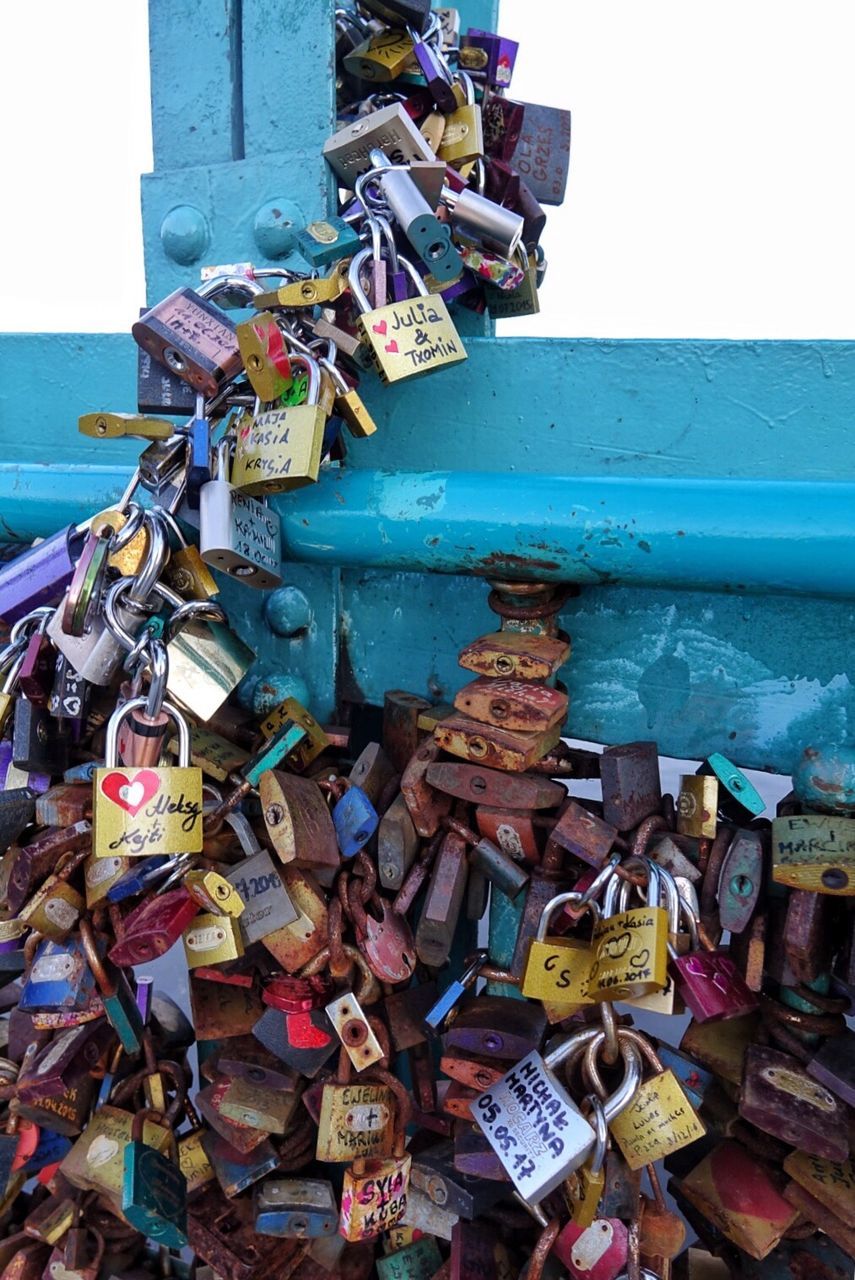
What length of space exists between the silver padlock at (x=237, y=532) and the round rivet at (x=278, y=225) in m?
0.31

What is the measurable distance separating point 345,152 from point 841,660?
0.76 meters

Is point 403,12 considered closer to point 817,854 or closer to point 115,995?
point 817,854

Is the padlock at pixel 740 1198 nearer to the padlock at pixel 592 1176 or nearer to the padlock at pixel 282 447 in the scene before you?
the padlock at pixel 592 1176

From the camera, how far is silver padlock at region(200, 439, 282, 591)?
82cm

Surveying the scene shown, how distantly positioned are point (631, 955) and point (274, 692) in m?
0.51

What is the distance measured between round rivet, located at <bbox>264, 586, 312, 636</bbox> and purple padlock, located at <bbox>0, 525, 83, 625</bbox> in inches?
9.5

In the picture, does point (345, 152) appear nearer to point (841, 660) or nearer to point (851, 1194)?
point (841, 660)

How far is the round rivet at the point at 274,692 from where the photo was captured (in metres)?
1.04

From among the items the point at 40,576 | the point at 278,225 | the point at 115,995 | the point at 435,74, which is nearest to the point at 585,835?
the point at 115,995

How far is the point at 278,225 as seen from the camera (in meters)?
1.02

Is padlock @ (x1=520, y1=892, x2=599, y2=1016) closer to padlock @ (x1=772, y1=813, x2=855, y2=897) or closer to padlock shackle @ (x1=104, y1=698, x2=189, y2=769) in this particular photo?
padlock @ (x1=772, y1=813, x2=855, y2=897)

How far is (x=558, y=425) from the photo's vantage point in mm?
949

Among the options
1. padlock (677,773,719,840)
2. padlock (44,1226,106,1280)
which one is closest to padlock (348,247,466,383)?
padlock (677,773,719,840)

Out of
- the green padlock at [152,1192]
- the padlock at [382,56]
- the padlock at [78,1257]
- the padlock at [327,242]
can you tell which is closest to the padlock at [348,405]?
the padlock at [327,242]
